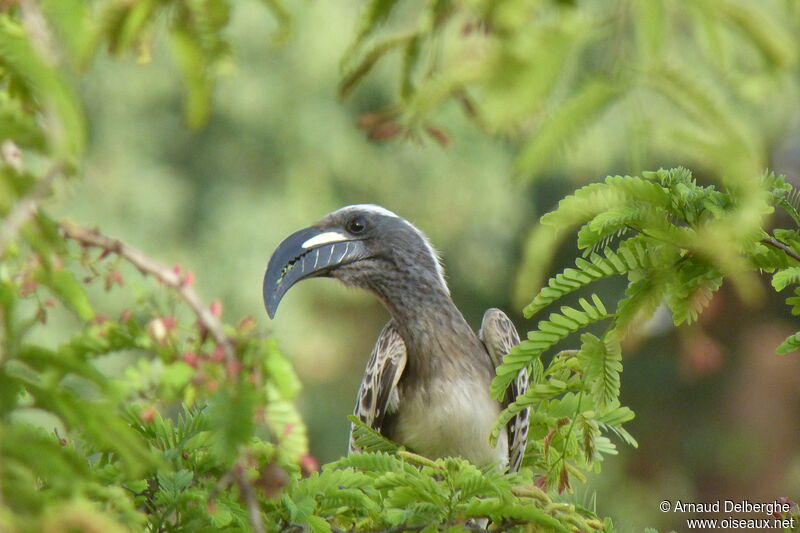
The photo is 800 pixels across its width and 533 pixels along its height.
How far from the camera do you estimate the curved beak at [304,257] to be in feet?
12.1

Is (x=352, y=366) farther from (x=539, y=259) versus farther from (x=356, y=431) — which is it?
(x=539, y=259)

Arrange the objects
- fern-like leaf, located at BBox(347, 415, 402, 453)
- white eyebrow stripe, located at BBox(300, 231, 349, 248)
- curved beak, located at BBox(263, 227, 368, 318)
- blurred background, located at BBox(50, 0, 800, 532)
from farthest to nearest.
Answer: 1. blurred background, located at BBox(50, 0, 800, 532)
2. white eyebrow stripe, located at BBox(300, 231, 349, 248)
3. curved beak, located at BBox(263, 227, 368, 318)
4. fern-like leaf, located at BBox(347, 415, 402, 453)

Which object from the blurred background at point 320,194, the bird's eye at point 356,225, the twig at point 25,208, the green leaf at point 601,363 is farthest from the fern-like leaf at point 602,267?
the blurred background at point 320,194

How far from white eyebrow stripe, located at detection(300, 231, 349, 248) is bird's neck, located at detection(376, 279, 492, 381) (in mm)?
275

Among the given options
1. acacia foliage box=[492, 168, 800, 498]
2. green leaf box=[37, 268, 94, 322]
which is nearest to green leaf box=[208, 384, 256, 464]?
green leaf box=[37, 268, 94, 322]

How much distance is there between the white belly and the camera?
3852mm

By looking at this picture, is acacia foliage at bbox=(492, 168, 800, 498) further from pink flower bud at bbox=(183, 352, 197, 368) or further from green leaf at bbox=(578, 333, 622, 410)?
pink flower bud at bbox=(183, 352, 197, 368)

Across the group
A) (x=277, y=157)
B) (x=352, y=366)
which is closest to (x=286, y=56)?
(x=277, y=157)

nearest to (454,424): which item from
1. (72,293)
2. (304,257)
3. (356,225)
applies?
(304,257)

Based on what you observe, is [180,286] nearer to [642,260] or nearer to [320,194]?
[642,260]

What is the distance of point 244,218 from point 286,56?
188 centimetres

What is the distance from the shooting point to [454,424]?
3.85 m

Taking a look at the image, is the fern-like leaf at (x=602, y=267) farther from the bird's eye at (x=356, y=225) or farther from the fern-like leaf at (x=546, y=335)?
the bird's eye at (x=356, y=225)

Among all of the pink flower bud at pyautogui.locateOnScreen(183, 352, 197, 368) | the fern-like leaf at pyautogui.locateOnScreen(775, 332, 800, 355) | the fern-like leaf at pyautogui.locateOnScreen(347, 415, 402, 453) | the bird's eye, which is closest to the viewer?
the pink flower bud at pyautogui.locateOnScreen(183, 352, 197, 368)
